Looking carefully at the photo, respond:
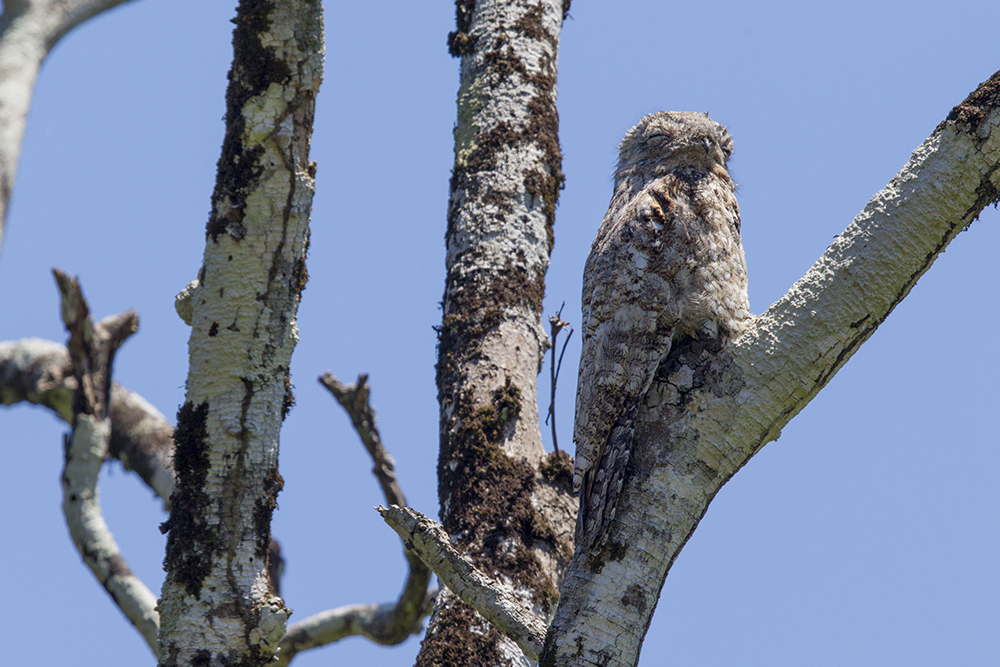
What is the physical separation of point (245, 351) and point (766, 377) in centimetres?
153

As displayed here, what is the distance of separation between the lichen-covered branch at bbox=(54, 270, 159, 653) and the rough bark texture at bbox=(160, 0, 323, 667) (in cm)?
239

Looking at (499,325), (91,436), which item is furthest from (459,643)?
(91,436)

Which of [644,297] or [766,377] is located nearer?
[766,377]

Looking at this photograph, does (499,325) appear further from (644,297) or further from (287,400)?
(287,400)

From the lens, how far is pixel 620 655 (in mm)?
2174

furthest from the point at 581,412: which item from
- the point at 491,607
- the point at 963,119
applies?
the point at 963,119

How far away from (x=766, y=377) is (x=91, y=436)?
4122 mm

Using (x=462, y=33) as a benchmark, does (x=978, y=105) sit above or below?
below

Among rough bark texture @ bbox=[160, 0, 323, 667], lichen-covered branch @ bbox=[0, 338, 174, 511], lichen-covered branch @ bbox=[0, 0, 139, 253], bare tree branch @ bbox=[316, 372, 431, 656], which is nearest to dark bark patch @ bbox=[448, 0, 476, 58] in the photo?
rough bark texture @ bbox=[160, 0, 323, 667]

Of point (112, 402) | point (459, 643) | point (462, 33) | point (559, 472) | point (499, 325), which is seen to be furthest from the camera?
point (112, 402)

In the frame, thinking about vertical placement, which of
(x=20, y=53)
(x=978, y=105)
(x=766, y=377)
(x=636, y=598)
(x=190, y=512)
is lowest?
(x=636, y=598)

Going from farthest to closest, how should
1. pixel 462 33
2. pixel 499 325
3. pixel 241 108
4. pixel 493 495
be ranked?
1. pixel 462 33
2. pixel 499 325
3. pixel 493 495
4. pixel 241 108

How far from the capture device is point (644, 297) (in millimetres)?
2967

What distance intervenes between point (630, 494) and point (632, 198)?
5.01ft
